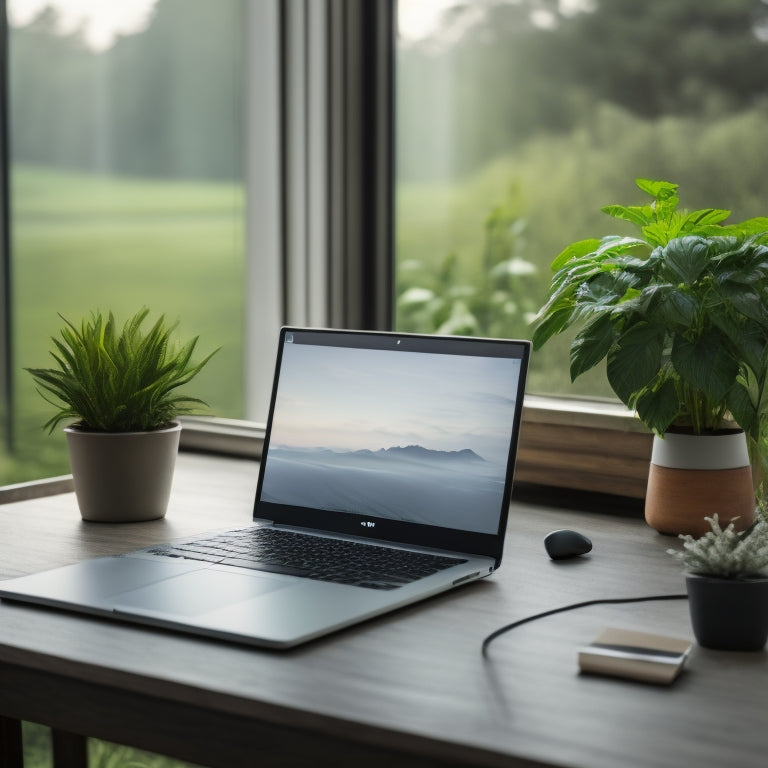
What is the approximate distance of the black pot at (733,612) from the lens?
103 cm

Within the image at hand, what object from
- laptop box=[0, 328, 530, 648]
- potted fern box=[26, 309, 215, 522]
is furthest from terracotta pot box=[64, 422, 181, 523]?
laptop box=[0, 328, 530, 648]

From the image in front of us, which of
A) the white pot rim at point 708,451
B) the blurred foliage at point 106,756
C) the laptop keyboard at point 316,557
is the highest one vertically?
the white pot rim at point 708,451

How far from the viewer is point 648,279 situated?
1.40 meters

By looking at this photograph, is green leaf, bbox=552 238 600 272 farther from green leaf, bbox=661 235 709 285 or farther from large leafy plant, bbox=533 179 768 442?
green leaf, bbox=661 235 709 285

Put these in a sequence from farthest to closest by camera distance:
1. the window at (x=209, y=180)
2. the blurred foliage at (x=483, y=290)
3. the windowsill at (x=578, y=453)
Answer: the window at (x=209, y=180), the blurred foliage at (x=483, y=290), the windowsill at (x=578, y=453)

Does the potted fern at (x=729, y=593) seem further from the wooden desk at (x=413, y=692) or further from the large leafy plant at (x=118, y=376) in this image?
the large leafy plant at (x=118, y=376)

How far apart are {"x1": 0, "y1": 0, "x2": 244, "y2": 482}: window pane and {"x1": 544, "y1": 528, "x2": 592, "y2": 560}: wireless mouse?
1002mm

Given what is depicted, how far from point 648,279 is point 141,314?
68cm

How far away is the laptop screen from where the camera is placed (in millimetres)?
1335

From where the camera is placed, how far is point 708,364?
1345 millimetres

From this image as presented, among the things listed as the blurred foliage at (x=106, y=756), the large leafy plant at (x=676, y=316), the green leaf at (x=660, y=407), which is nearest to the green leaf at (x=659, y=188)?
the large leafy plant at (x=676, y=316)

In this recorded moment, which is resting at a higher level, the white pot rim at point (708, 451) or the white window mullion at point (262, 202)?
the white window mullion at point (262, 202)

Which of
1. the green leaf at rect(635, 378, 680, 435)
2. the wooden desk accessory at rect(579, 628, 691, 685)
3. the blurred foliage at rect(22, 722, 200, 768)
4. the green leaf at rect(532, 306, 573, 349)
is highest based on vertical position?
the green leaf at rect(532, 306, 573, 349)

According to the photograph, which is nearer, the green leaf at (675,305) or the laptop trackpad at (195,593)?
the laptop trackpad at (195,593)
